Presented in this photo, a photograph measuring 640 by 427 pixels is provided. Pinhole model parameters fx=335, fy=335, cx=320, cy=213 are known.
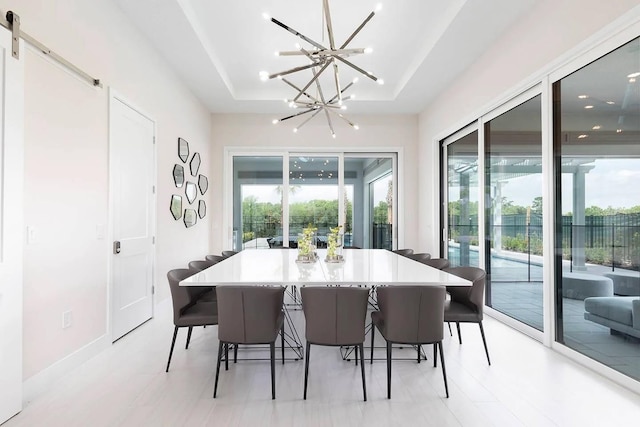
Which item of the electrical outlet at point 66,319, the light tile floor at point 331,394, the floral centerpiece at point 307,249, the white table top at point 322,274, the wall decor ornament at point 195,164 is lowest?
the light tile floor at point 331,394

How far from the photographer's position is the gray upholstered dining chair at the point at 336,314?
2.12 metres

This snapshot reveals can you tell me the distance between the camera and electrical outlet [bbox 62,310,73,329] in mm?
2479

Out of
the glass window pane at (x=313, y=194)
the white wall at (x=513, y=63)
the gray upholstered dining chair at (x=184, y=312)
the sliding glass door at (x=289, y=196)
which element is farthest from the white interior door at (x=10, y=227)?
the glass window pane at (x=313, y=194)

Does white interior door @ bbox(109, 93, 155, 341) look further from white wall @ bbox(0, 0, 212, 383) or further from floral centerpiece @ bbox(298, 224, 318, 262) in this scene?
floral centerpiece @ bbox(298, 224, 318, 262)

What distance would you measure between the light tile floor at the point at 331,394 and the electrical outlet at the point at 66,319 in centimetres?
37

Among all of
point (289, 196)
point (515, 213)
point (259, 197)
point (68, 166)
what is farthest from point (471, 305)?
point (259, 197)

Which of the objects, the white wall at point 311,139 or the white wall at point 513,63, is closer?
the white wall at point 513,63

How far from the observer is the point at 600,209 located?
2.56 metres

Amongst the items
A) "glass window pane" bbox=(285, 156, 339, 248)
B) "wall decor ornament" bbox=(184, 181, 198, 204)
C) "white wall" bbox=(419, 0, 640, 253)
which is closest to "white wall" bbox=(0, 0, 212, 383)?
"wall decor ornament" bbox=(184, 181, 198, 204)

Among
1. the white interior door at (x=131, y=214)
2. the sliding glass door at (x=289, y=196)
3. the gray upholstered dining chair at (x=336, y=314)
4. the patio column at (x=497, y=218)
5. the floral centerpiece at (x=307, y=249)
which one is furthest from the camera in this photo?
the sliding glass door at (x=289, y=196)

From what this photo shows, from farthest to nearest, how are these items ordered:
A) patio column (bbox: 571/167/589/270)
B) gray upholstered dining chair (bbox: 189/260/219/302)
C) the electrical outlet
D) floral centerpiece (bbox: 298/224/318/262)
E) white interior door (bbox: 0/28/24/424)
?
1. floral centerpiece (bbox: 298/224/318/262)
2. gray upholstered dining chair (bbox: 189/260/219/302)
3. patio column (bbox: 571/167/589/270)
4. the electrical outlet
5. white interior door (bbox: 0/28/24/424)

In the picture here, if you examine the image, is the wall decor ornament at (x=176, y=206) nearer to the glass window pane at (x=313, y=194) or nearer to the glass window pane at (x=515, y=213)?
the glass window pane at (x=313, y=194)

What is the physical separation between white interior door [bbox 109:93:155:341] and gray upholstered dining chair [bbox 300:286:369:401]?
209 centimetres

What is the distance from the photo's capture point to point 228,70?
4.99 metres
